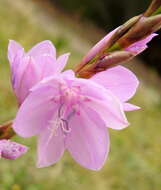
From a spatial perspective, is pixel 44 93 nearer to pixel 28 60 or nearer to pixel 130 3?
pixel 28 60

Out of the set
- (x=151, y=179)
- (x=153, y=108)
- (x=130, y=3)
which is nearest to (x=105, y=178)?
(x=151, y=179)

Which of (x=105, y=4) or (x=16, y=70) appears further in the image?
(x=105, y=4)

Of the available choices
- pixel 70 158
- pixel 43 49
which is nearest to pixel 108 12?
pixel 70 158

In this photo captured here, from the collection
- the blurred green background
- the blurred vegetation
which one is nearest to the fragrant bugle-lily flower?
the blurred green background

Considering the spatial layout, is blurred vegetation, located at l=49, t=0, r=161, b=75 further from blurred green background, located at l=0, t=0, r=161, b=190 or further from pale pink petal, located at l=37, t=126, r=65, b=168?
pale pink petal, located at l=37, t=126, r=65, b=168

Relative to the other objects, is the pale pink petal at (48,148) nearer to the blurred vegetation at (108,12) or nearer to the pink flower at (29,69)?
the pink flower at (29,69)

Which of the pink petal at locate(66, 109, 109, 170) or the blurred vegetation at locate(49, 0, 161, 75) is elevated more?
the pink petal at locate(66, 109, 109, 170)
